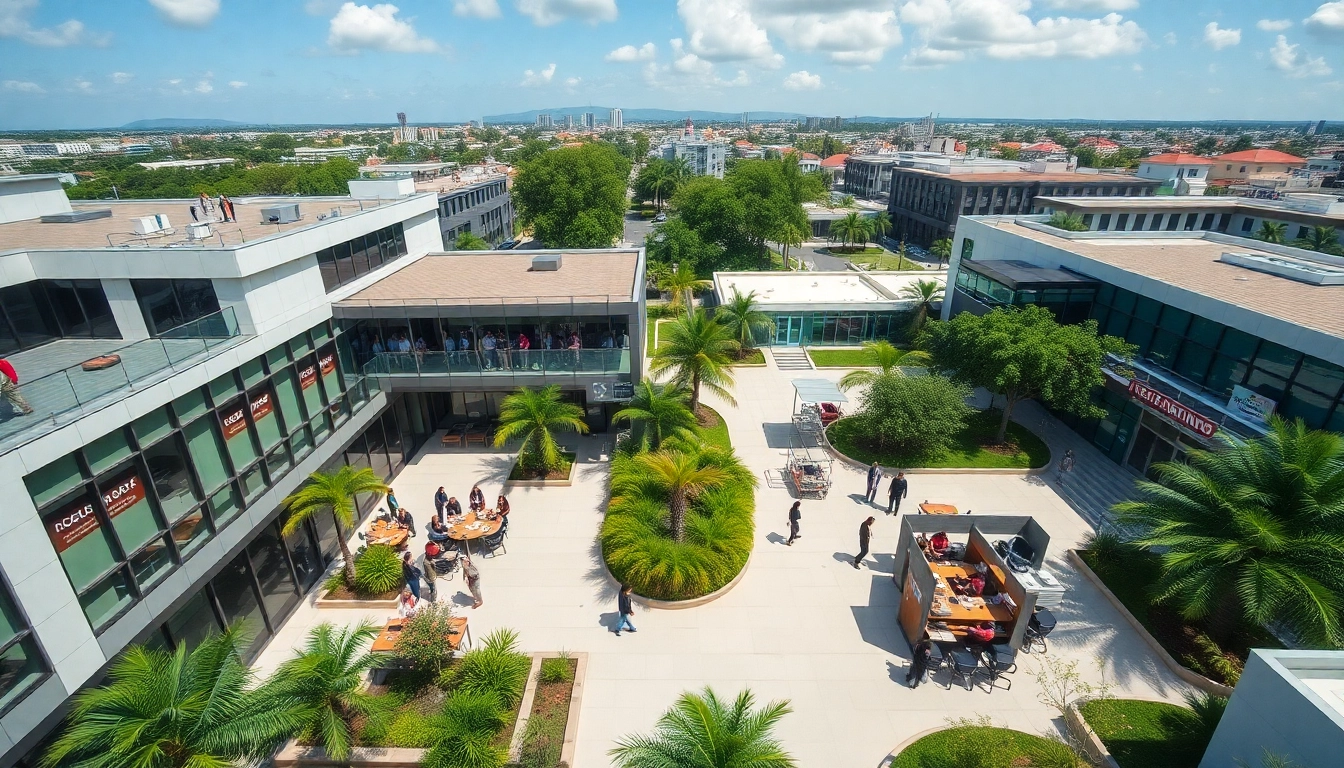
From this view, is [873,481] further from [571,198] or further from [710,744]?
[571,198]

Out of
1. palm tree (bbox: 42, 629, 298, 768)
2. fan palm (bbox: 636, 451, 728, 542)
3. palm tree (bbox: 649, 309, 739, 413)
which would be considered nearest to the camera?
palm tree (bbox: 42, 629, 298, 768)

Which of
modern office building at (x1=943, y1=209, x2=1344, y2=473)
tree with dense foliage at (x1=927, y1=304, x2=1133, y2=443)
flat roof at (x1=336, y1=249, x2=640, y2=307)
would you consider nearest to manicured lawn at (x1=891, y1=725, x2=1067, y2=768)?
modern office building at (x1=943, y1=209, x2=1344, y2=473)

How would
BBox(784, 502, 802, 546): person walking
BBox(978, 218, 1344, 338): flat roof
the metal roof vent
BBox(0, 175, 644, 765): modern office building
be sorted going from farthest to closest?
the metal roof vent, BBox(978, 218, 1344, 338): flat roof, BBox(784, 502, 802, 546): person walking, BBox(0, 175, 644, 765): modern office building

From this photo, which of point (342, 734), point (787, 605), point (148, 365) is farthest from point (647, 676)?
point (148, 365)

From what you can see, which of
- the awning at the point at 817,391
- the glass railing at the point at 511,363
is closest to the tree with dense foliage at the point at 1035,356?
the awning at the point at 817,391

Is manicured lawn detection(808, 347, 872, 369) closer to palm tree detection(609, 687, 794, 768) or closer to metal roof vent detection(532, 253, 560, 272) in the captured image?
metal roof vent detection(532, 253, 560, 272)

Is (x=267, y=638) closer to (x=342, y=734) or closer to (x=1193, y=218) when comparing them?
(x=342, y=734)
